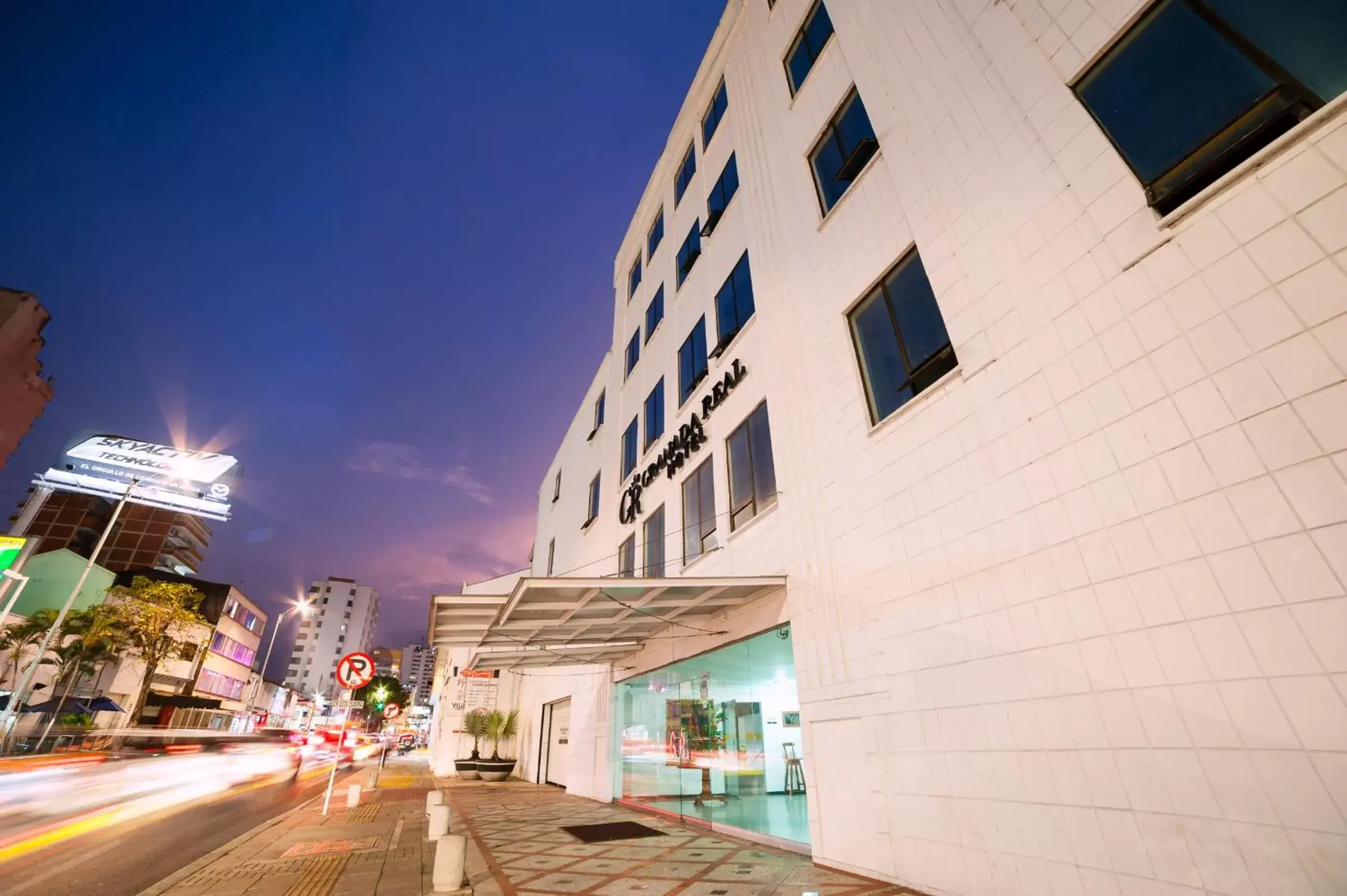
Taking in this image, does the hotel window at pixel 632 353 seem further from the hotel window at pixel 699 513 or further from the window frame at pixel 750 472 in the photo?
the window frame at pixel 750 472

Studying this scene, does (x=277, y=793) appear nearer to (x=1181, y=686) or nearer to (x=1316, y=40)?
(x=1181, y=686)

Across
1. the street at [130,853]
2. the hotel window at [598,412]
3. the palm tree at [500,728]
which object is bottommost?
the street at [130,853]

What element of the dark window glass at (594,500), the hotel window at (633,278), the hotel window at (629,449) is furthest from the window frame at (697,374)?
the hotel window at (633,278)

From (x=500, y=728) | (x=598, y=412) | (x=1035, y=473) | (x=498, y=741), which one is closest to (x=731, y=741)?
(x=1035, y=473)

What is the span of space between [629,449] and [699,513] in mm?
5966

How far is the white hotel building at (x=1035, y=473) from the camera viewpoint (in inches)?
146

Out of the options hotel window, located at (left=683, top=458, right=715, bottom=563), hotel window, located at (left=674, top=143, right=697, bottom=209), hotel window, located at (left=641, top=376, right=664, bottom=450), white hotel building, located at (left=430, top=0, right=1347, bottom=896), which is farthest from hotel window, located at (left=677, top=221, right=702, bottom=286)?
hotel window, located at (left=683, top=458, right=715, bottom=563)


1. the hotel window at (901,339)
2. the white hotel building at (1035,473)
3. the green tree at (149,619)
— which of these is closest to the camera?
the white hotel building at (1035,473)

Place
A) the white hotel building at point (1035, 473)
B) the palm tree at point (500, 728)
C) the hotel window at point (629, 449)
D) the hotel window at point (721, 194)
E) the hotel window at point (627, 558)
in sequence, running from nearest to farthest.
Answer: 1. the white hotel building at point (1035, 473)
2. the hotel window at point (721, 194)
3. the hotel window at point (627, 558)
4. the hotel window at point (629, 449)
5. the palm tree at point (500, 728)

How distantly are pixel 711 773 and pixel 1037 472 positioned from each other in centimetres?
907

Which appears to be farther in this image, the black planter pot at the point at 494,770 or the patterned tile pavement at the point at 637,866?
the black planter pot at the point at 494,770

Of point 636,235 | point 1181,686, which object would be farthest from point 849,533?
point 636,235

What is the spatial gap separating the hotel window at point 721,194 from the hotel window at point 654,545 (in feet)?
25.1

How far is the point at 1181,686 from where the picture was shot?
3.98 m
